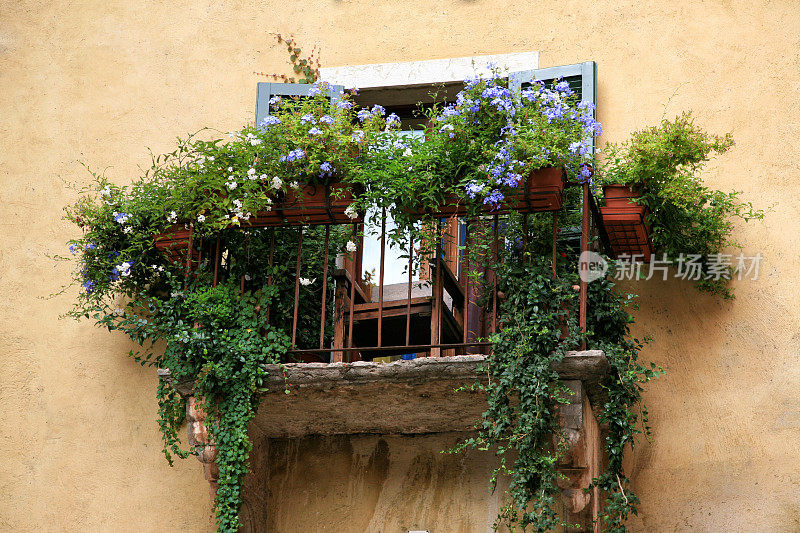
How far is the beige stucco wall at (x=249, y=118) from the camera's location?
5.79 metres

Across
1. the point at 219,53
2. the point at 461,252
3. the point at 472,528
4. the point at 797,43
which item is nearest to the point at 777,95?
the point at 797,43

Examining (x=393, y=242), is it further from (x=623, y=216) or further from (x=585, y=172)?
(x=623, y=216)

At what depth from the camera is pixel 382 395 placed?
5.57 m

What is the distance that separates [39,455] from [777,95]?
471cm

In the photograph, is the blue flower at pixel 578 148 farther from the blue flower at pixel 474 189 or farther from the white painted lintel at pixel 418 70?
the white painted lintel at pixel 418 70

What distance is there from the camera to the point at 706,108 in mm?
6383

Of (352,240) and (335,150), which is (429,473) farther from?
(335,150)

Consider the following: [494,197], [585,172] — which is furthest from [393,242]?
[585,172]

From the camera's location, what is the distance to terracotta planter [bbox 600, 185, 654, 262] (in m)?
5.61

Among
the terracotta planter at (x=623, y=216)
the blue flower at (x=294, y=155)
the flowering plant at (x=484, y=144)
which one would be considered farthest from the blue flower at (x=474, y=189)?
the blue flower at (x=294, y=155)

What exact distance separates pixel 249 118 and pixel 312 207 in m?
1.58

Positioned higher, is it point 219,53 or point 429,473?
point 219,53

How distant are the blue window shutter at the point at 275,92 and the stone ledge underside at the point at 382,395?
1.98 metres

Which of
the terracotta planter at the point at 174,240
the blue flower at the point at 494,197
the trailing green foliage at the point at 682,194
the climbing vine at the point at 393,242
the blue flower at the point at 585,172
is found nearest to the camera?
the climbing vine at the point at 393,242
